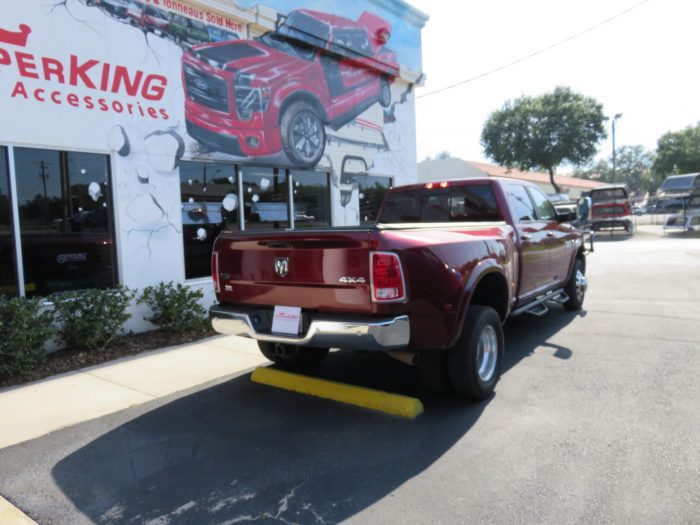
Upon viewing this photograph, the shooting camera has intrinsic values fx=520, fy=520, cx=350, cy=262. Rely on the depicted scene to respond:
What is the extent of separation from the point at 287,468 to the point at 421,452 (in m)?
0.88

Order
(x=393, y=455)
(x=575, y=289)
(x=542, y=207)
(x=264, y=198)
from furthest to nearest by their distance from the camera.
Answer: (x=264, y=198) → (x=575, y=289) → (x=542, y=207) → (x=393, y=455)

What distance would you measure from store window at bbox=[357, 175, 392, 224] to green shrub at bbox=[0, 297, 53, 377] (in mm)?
6766

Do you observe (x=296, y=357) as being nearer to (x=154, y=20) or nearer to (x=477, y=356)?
(x=477, y=356)

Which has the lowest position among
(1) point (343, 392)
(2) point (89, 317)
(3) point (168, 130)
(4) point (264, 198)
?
(1) point (343, 392)

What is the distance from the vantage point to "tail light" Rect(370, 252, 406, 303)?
3.53 metres

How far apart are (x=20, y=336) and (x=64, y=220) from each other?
173 cm

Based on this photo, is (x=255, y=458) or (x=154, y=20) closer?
(x=255, y=458)

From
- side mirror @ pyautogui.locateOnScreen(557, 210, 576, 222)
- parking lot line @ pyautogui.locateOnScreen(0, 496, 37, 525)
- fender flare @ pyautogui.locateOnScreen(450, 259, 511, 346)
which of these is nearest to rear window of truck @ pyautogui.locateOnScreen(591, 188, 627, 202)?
side mirror @ pyautogui.locateOnScreen(557, 210, 576, 222)

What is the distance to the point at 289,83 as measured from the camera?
8.98 m

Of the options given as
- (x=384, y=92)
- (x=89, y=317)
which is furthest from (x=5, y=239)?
(x=384, y=92)

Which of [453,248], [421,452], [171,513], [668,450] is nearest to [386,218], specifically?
[453,248]

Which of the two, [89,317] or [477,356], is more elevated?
[89,317]

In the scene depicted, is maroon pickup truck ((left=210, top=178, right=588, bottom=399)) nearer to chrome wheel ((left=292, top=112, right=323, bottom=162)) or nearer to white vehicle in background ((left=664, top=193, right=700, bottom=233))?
chrome wheel ((left=292, top=112, right=323, bottom=162))

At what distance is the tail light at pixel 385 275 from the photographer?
3527 millimetres
